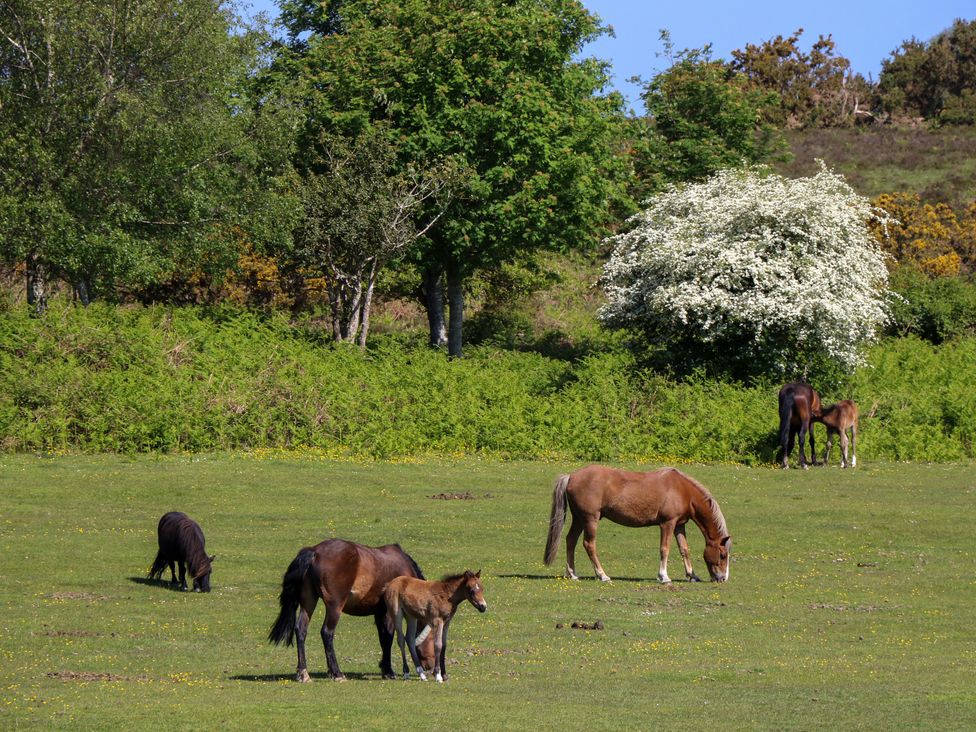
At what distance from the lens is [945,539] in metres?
26.1

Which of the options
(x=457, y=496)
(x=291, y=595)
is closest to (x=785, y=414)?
(x=457, y=496)

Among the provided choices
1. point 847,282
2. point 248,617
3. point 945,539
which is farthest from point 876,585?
point 847,282

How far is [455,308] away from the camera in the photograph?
52938 mm

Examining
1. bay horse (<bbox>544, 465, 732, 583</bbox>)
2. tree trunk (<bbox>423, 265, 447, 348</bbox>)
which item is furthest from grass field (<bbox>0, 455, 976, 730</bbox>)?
tree trunk (<bbox>423, 265, 447, 348</bbox>)

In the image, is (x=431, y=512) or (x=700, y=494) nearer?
(x=700, y=494)

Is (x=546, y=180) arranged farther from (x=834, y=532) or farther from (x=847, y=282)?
(x=834, y=532)

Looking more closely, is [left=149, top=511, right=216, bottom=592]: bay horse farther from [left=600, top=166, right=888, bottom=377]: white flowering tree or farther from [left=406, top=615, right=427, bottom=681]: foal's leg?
[left=600, top=166, right=888, bottom=377]: white flowering tree

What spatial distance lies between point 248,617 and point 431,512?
10.9 meters

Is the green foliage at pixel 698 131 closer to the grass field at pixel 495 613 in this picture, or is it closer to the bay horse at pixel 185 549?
the grass field at pixel 495 613

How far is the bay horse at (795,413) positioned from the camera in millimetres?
36812

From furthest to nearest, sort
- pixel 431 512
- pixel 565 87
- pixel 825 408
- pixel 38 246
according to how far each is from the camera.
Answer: pixel 565 87 → pixel 38 246 → pixel 825 408 → pixel 431 512

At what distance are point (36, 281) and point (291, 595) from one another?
34.5 metres

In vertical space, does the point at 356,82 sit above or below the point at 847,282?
above

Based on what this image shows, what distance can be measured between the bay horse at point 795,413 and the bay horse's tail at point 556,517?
57.7 feet
